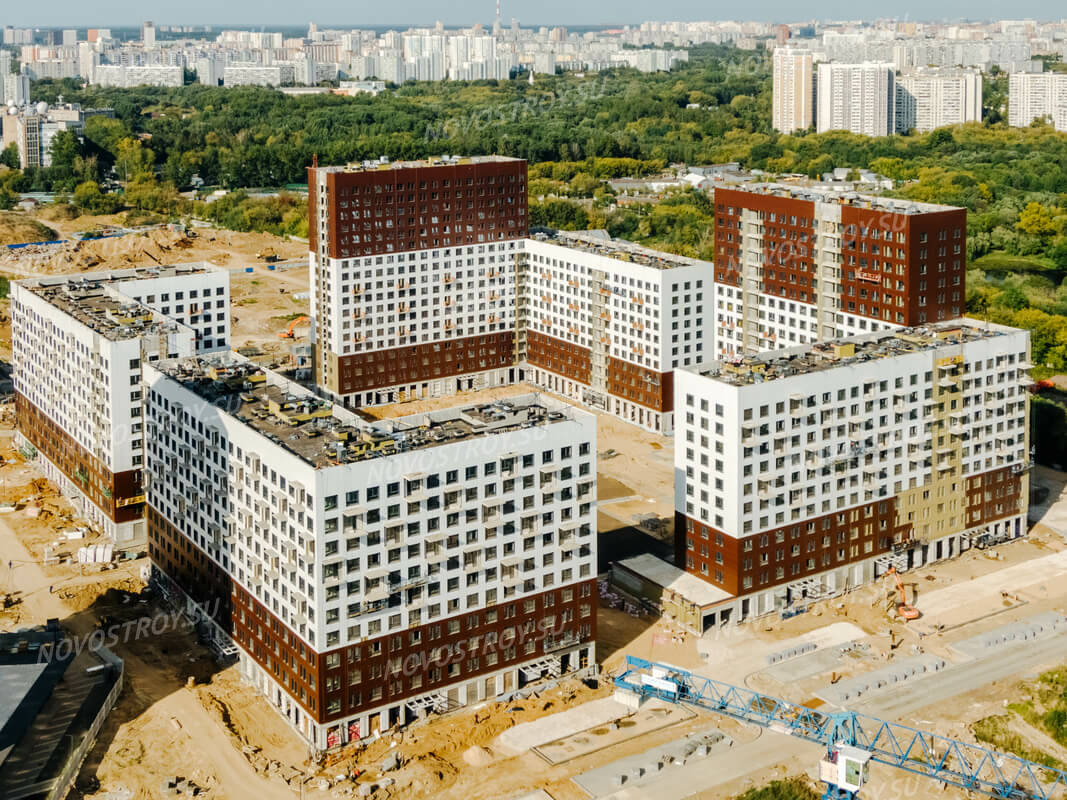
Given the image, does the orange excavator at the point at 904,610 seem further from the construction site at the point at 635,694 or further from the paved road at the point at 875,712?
the paved road at the point at 875,712

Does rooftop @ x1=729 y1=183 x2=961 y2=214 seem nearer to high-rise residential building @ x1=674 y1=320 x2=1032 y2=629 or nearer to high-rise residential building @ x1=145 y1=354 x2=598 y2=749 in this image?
high-rise residential building @ x1=674 y1=320 x2=1032 y2=629

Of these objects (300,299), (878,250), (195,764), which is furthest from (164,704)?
(300,299)

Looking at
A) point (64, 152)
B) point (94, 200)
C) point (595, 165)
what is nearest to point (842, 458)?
point (595, 165)

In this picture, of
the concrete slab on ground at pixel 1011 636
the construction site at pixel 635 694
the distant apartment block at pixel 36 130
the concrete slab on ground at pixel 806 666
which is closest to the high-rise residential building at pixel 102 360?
the construction site at pixel 635 694

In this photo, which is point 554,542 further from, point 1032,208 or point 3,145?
point 3,145

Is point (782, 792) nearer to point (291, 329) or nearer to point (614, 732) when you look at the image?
point (614, 732)
